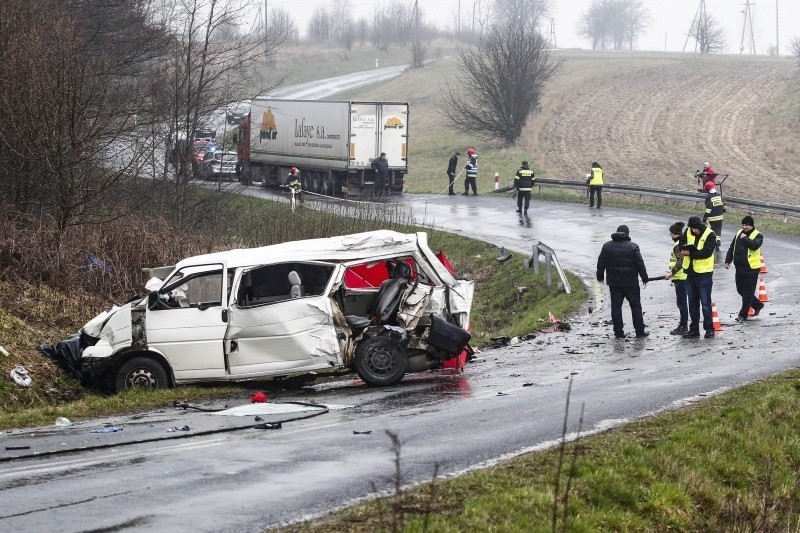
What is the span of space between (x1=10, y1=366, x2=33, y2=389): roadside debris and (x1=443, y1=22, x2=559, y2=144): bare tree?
46.5 meters

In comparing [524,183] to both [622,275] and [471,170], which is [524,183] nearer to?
[471,170]

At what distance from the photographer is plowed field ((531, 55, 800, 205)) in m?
52.2

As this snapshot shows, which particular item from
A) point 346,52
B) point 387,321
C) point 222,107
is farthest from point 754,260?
point 346,52

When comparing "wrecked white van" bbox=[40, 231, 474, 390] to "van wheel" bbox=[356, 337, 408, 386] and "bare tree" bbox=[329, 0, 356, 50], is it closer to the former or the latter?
"van wheel" bbox=[356, 337, 408, 386]

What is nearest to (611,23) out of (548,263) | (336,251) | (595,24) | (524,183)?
(595,24)

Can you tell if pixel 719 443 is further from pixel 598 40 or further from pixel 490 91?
pixel 598 40

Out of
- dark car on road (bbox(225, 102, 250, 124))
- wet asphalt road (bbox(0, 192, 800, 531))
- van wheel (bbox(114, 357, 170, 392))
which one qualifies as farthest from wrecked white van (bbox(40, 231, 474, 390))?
dark car on road (bbox(225, 102, 250, 124))

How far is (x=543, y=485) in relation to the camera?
8.25 m

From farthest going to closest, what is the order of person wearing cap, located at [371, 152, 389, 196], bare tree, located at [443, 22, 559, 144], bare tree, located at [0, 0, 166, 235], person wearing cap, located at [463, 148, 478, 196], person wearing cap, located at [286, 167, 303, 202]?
1. bare tree, located at [443, 22, 559, 144]
2. person wearing cap, located at [371, 152, 389, 196]
3. person wearing cap, located at [463, 148, 478, 196]
4. person wearing cap, located at [286, 167, 303, 202]
5. bare tree, located at [0, 0, 166, 235]

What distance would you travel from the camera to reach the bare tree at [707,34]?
387 feet

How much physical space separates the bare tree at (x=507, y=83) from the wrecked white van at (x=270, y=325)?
4543 cm

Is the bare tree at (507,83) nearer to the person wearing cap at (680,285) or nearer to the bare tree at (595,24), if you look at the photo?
the person wearing cap at (680,285)

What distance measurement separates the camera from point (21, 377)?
14133mm

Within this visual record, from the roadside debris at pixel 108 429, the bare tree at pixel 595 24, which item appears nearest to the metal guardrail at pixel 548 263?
the roadside debris at pixel 108 429
